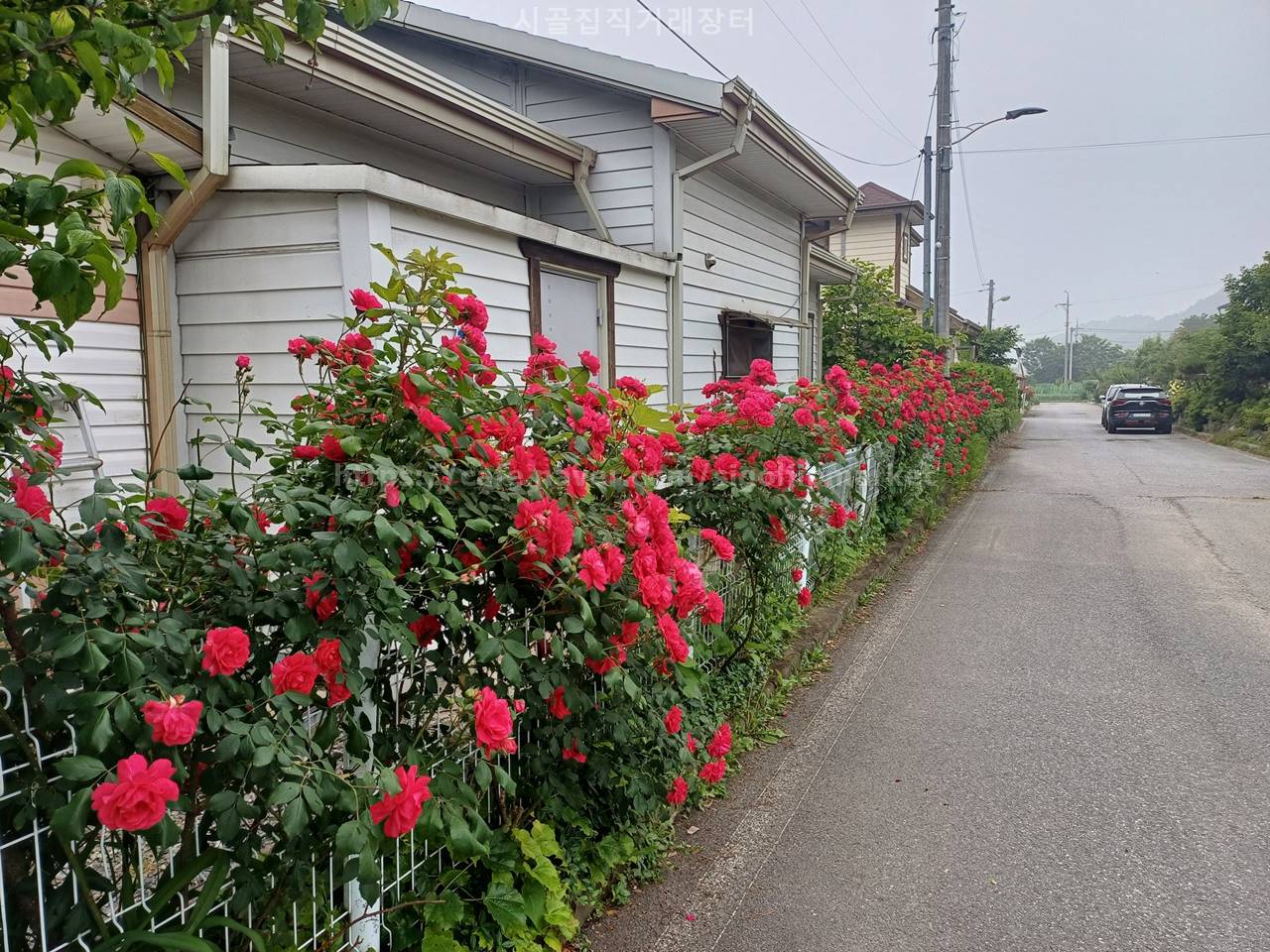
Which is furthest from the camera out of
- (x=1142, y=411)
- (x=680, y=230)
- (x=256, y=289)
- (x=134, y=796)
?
(x=1142, y=411)

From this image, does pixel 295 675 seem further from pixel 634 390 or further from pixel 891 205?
pixel 891 205

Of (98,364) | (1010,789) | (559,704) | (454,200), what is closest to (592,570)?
(559,704)

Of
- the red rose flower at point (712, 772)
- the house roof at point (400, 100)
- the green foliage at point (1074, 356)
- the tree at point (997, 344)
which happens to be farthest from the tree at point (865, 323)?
the green foliage at point (1074, 356)

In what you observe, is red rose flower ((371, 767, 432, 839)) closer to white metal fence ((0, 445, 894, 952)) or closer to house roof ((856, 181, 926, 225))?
white metal fence ((0, 445, 894, 952))

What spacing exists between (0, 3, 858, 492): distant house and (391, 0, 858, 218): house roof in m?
0.02

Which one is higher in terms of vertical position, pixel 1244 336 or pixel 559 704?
pixel 1244 336

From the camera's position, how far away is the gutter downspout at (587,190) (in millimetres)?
7840

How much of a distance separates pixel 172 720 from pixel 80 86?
118 cm

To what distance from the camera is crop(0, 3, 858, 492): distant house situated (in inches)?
183

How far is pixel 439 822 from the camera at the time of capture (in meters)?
1.79

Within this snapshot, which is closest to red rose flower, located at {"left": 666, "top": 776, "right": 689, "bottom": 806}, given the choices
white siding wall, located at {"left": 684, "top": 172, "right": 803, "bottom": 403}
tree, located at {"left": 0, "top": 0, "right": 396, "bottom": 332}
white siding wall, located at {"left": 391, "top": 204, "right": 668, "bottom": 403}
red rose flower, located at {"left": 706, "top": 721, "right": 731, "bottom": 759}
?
red rose flower, located at {"left": 706, "top": 721, "right": 731, "bottom": 759}

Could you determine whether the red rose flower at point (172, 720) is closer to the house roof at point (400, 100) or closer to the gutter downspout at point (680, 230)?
the house roof at point (400, 100)

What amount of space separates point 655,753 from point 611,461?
39.9 inches

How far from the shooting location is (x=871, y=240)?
2583 centimetres
